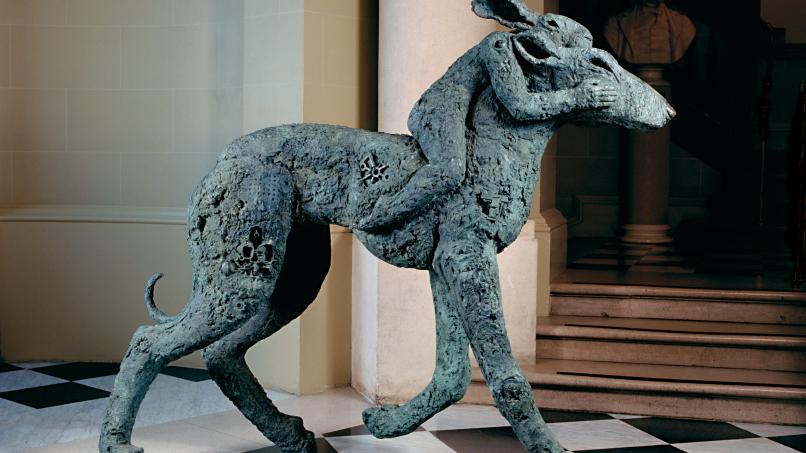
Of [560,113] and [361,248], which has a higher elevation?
[560,113]

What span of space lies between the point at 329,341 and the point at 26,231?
65.5 inches

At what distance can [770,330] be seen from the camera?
15.9ft

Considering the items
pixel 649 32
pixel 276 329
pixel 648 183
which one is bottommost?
pixel 276 329

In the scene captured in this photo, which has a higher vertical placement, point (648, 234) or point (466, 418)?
point (648, 234)

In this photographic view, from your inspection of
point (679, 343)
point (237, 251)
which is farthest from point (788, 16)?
point (237, 251)

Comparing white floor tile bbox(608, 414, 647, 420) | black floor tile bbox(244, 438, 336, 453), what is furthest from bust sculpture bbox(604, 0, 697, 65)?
black floor tile bbox(244, 438, 336, 453)

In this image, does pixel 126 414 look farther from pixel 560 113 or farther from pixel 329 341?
pixel 329 341

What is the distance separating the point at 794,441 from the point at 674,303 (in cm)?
130

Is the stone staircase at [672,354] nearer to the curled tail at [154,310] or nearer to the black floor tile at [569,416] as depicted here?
the black floor tile at [569,416]

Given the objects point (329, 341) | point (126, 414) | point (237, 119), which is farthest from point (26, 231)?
point (126, 414)

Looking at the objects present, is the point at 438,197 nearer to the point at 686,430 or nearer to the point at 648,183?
the point at 686,430

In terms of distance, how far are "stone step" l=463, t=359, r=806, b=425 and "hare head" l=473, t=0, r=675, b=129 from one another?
1.79 m

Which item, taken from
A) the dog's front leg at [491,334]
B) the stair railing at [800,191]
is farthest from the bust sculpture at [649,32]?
the dog's front leg at [491,334]

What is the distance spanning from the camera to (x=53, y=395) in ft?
15.1
